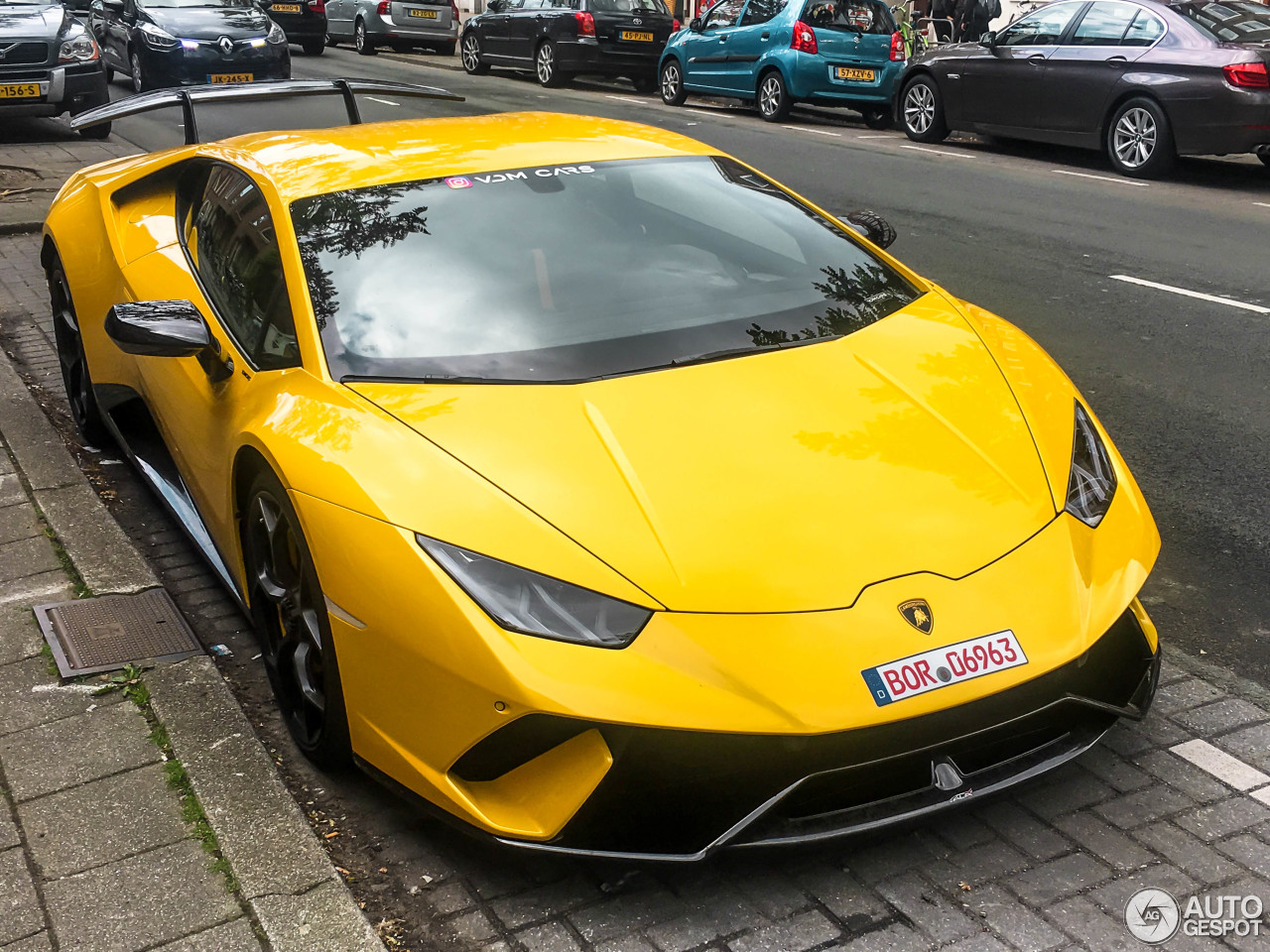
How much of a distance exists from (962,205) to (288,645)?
29.3 ft

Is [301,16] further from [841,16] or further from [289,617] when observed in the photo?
[289,617]

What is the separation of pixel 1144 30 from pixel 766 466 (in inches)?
467

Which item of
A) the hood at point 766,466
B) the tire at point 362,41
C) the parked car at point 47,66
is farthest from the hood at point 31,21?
the tire at point 362,41

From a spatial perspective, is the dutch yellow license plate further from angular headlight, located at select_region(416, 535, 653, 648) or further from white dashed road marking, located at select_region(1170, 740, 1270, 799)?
white dashed road marking, located at select_region(1170, 740, 1270, 799)

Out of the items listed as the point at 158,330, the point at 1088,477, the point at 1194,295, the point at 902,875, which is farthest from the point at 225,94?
the point at 1194,295

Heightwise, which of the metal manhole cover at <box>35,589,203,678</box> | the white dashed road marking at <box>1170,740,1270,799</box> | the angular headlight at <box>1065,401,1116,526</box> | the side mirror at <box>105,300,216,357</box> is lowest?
the metal manhole cover at <box>35,589,203,678</box>

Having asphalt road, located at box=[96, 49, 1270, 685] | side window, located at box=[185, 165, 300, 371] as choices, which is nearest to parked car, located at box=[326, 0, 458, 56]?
asphalt road, located at box=[96, 49, 1270, 685]

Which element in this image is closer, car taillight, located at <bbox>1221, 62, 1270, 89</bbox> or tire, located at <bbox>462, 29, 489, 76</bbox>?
car taillight, located at <bbox>1221, 62, 1270, 89</bbox>

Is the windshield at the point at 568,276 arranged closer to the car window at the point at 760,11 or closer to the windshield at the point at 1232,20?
the windshield at the point at 1232,20

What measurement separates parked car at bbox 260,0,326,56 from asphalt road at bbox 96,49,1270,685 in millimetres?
10109

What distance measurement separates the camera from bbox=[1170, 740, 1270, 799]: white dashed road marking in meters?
3.04

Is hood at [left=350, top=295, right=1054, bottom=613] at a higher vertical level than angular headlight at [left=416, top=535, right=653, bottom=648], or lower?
higher

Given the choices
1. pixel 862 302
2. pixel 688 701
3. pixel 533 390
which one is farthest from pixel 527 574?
pixel 862 302

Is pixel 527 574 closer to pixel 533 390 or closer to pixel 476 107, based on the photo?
pixel 533 390
